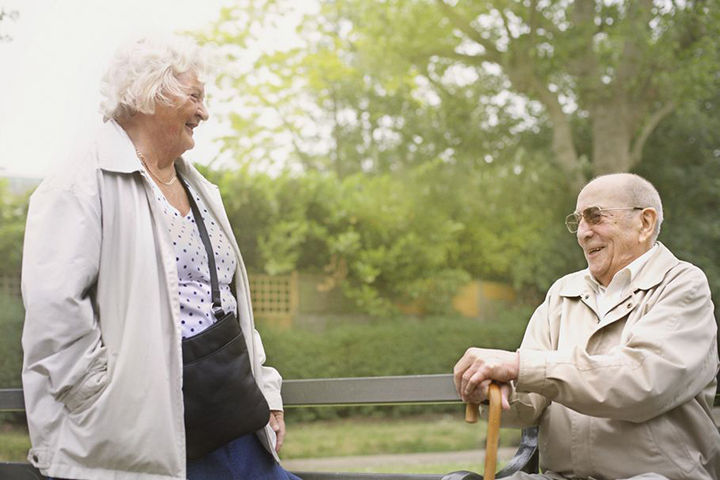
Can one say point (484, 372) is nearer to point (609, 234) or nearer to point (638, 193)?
point (609, 234)

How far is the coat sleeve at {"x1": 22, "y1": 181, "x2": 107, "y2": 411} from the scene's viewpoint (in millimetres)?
1646

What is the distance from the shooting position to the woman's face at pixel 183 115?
6.34 ft

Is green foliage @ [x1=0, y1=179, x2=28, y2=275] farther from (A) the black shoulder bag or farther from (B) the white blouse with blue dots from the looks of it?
(A) the black shoulder bag

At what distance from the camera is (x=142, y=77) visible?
Result: 1.91 metres

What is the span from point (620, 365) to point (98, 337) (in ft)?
3.56

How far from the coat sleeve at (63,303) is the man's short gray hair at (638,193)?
1273 millimetres

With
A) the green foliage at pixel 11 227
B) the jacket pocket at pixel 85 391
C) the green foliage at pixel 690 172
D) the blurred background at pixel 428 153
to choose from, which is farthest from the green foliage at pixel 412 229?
the jacket pocket at pixel 85 391

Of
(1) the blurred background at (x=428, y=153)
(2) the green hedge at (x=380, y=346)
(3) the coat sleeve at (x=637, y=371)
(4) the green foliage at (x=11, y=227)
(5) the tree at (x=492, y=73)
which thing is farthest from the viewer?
(5) the tree at (x=492, y=73)

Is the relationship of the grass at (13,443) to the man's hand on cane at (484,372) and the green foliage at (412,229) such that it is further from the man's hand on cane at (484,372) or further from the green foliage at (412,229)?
the man's hand on cane at (484,372)

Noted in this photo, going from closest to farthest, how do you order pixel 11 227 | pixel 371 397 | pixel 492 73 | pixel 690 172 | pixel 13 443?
1. pixel 371 397
2. pixel 13 443
3. pixel 11 227
4. pixel 690 172
5. pixel 492 73

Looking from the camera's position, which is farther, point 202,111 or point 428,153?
point 428,153

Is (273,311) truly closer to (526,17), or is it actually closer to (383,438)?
(383,438)

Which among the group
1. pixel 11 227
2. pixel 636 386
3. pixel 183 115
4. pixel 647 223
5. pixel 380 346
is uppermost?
pixel 183 115

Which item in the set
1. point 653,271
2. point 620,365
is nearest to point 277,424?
point 620,365
